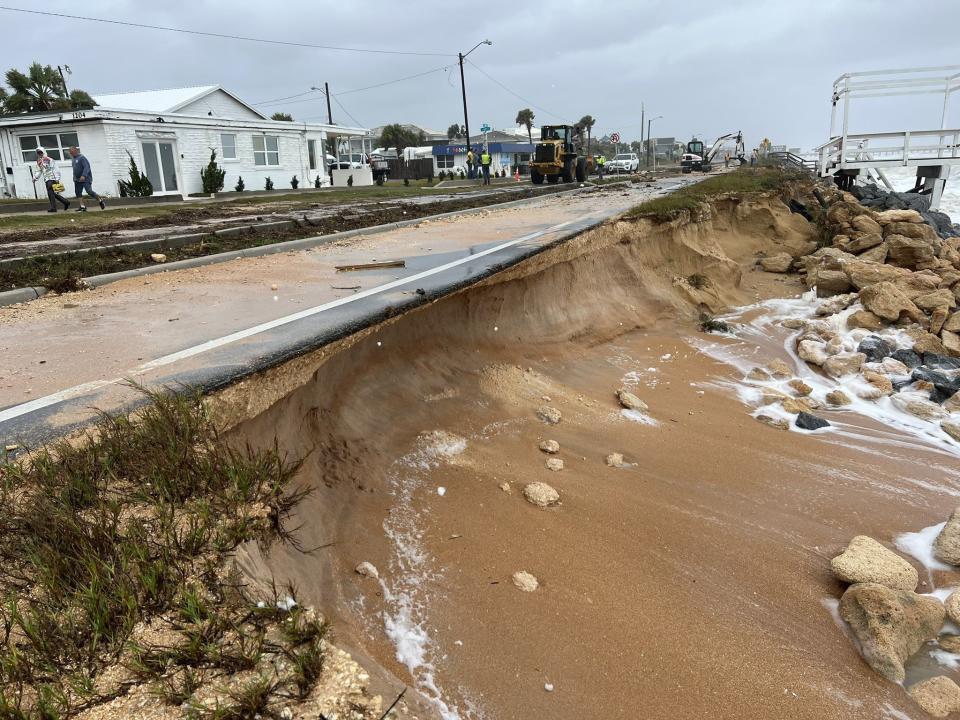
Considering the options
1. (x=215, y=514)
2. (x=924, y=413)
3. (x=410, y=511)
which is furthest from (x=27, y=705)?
(x=924, y=413)

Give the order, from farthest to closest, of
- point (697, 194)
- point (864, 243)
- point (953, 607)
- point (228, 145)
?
point (228, 145) < point (697, 194) < point (864, 243) < point (953, 607)

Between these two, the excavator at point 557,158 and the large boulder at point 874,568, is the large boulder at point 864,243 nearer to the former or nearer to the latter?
the large boulder at point 874,568

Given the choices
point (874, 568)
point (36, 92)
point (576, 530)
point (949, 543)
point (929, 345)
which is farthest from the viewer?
point (36, 92)

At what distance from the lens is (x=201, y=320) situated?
5621 mm

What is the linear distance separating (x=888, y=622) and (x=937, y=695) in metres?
0.40

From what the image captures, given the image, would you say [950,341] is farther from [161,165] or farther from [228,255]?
[161,165]

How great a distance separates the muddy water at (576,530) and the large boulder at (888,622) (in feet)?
0.30

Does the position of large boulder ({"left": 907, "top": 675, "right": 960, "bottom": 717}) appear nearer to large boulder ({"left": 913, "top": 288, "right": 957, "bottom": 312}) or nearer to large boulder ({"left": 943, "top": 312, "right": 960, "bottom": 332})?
large boulder ({"left": 943, "top": 312, "right": 960, "bottom": 332})

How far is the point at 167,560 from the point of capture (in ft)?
8.09

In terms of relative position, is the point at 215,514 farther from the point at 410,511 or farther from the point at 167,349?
the point at 167,349

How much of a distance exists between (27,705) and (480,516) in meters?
2.92

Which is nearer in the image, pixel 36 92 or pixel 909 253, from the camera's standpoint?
pixel 909 253

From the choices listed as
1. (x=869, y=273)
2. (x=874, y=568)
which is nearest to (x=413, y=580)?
(x=874, y=568)

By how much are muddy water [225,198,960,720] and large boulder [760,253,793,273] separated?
9067mm
